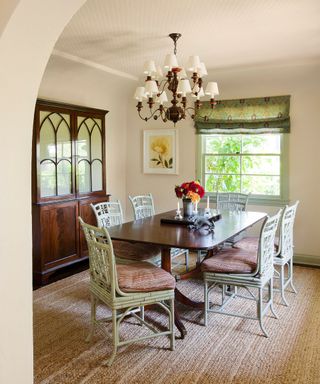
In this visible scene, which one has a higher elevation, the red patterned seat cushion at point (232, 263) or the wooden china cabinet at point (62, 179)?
the wooden china cabinet at point (62, 179)

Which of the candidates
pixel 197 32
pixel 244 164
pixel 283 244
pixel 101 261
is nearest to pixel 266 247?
pixel 283 244

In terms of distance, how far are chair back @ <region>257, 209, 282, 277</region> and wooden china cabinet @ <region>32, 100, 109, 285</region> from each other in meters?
2.45

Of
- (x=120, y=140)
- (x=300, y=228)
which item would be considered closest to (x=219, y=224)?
(x=300, y=228)

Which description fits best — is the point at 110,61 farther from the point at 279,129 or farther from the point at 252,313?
the point at 252,313

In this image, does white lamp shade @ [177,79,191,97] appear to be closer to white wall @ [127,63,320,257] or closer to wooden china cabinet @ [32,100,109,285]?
wooden china cabinet @ [32,100,109,285]

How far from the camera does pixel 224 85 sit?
17.7ft

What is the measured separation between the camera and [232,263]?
10.4 feet

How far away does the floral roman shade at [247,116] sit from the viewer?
5031 mm

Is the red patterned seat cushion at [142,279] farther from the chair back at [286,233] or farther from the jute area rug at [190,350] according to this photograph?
the chair back at [286,233]

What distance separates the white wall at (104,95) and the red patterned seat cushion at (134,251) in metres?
2.18

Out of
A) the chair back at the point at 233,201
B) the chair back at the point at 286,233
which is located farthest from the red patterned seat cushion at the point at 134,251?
the chair back at the point at 233,201

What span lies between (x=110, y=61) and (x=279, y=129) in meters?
2.34

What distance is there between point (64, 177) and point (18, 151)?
334cm

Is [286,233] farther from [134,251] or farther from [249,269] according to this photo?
[134,251]
